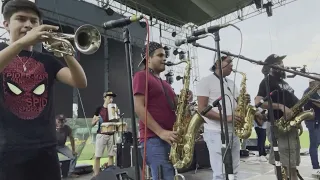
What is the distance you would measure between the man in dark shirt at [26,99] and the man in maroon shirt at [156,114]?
963mm

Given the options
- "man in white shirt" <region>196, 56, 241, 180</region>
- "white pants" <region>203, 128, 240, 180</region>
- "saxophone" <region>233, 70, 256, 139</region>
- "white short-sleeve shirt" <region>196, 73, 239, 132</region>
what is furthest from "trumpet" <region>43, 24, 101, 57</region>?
"saxophone" <region>233, 70, 256, 139</region>

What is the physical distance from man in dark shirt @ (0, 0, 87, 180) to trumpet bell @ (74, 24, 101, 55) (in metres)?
0.11

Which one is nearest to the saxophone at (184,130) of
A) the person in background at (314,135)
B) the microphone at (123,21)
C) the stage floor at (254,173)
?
the microphone at (123,21)

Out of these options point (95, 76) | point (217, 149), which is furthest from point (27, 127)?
point (95, 76)

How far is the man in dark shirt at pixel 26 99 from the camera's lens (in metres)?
1.75

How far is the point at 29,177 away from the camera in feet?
5.86

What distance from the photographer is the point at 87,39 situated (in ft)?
6.75

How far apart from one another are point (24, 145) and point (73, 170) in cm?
627

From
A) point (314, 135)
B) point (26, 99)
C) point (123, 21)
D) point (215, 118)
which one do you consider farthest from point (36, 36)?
point (314, 135)

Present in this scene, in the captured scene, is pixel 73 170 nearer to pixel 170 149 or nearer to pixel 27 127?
pixel 170 149

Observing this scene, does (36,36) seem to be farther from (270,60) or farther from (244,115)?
(244,115)

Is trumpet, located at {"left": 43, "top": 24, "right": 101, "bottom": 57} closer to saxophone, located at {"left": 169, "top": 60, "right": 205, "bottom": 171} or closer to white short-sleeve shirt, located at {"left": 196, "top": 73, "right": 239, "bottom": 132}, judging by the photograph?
saxophone, located at {"left": 169, "top": 60, "right": 205, "bottom": 171}

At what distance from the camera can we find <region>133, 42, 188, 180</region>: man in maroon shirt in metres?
2.87

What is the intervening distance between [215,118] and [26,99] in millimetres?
2275
